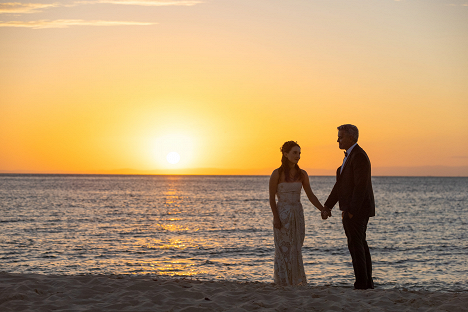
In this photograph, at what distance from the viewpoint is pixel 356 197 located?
21.6 feet

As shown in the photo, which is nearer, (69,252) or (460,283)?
(460,283)

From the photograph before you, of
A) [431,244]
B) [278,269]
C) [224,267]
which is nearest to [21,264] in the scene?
[224,267]

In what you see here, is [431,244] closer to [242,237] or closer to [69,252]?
[242,237]

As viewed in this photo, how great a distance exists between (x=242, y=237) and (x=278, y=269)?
1271 centimetres

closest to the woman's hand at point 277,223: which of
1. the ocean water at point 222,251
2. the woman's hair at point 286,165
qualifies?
the woman's hair at point 286,165

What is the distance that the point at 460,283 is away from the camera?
11203mm

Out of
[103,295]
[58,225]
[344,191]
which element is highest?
[344,191]

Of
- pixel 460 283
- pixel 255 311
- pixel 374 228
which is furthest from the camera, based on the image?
pixel 374 228

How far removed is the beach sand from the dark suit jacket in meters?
1.28

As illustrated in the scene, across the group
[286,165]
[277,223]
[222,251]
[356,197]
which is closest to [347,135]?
[356,197]

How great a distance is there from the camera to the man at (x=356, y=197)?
21.6ft

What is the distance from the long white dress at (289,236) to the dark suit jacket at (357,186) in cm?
→ 82

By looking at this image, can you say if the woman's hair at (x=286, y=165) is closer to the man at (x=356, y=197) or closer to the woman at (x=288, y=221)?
the woman at (x=288, y=221)

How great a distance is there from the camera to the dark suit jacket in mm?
6566
